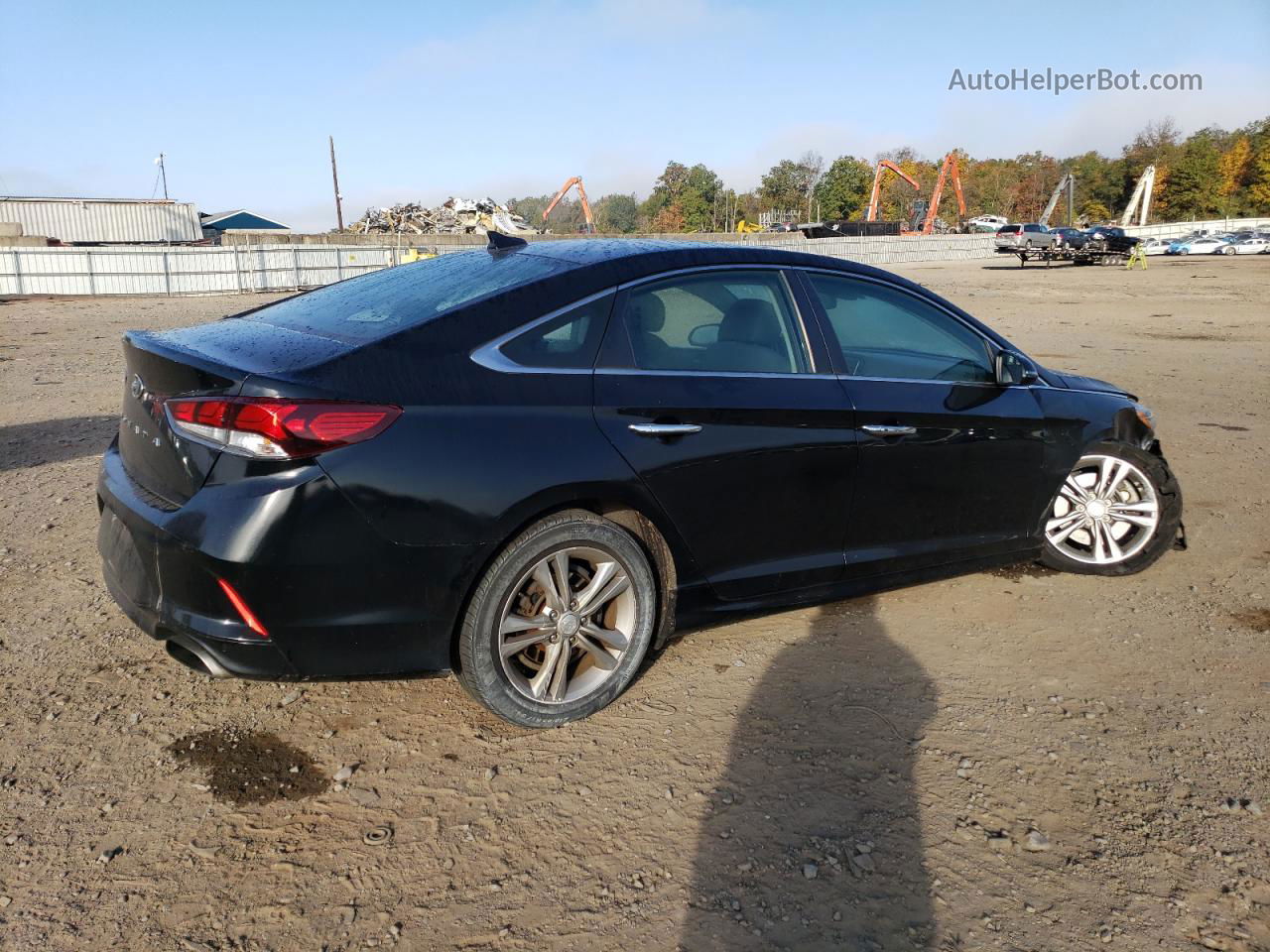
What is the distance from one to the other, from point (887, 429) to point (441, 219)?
67947mm

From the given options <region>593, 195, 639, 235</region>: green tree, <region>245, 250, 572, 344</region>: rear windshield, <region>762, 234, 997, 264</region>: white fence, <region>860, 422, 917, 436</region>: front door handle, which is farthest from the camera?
<region>593, 195, 639, 235</region>: green tree

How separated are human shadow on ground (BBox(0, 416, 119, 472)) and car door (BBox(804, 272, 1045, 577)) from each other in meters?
5.53

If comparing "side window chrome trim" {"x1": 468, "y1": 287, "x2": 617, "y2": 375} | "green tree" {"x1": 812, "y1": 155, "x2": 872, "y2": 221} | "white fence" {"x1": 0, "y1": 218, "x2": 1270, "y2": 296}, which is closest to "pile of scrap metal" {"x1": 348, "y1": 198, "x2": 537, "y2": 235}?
"white fence" {"x1": 0, "y1": 218, "x2": 1270, "y2": 296}

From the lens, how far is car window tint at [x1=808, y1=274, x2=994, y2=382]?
154 inches

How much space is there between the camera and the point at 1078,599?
14.8 ft

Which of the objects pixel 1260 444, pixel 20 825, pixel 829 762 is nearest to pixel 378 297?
pixel 20 825

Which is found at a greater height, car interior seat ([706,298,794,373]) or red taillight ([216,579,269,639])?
car interior seat ([706,298,794,373])

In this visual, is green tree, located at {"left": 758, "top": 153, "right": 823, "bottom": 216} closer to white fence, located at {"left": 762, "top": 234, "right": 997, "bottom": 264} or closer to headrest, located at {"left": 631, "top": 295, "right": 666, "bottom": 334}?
white fence, located at {"left": 762, "top": 234, "right": 997, "bottom": 264}

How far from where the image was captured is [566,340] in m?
3.24

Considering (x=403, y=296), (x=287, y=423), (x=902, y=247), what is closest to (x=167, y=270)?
(x=403, y=296)

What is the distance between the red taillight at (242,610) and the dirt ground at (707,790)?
0.52 meters

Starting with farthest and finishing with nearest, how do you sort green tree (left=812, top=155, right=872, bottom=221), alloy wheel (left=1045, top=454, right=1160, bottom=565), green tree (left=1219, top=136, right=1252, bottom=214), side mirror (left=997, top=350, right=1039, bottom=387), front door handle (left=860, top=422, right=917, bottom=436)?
green tree (left=812, top=155, right=872, bottom=221), green tree (left=1219, top=136, right=1252, bottom=214), alloy wheel (left=1045, top=454, right=1160, bottom=565), side mirror (left=997, top=350, right=1039, bottom=387), front door handle (left=860, top=422, right=917, bottom=436)

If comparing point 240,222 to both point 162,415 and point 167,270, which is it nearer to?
point 167,270

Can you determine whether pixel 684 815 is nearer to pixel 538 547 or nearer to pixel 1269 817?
pixel 538 547
